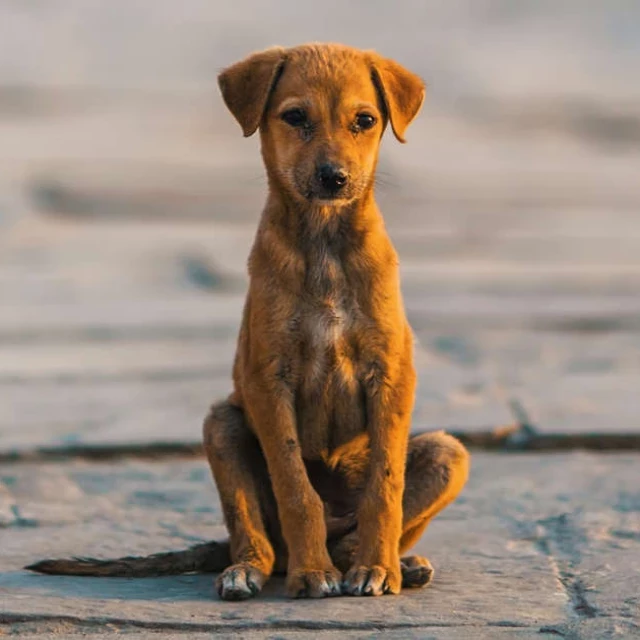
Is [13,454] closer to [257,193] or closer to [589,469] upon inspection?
[589,469]

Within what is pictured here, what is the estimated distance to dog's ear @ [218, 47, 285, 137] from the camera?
525 centimetres

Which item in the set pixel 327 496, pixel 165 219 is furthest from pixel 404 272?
pixel 327 496

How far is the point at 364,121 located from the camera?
5.17 m

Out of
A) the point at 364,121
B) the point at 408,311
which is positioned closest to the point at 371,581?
the point at 364,121

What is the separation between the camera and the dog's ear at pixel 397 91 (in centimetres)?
529

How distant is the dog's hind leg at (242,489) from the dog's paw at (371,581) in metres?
0.29

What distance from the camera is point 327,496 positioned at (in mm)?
5547

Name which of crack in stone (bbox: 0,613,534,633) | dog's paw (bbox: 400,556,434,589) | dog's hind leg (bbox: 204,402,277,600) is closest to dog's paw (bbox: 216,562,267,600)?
dog's hind leg (bbox: 204,402,277,600)

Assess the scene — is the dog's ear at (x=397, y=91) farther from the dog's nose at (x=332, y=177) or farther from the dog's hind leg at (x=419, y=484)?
the dog's hind leg at (x=419, y=484)

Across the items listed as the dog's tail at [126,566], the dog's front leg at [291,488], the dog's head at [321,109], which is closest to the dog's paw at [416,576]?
the dog's front leg at [291,488]

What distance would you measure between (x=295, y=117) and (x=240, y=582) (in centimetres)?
145

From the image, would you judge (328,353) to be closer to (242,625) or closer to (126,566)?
(242,625)

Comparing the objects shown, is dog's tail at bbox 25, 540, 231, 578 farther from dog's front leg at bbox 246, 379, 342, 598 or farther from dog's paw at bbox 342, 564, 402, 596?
dog's paw at bbox 342, 564, 402, 596

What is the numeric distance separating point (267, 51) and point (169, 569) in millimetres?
1732
